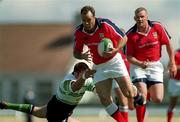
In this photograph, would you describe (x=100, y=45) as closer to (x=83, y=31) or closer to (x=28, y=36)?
(x=83, y=31)

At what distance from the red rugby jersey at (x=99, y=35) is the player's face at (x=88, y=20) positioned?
14 cm

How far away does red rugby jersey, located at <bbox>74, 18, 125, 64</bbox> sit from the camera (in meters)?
16.8

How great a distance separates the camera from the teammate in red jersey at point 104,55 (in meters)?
16.7

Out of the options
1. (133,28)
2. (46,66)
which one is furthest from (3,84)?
(133,28)

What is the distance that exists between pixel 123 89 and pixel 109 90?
39cm

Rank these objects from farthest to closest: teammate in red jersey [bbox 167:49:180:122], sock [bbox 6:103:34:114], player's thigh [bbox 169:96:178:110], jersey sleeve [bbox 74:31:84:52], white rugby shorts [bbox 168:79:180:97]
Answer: white rugby shorts [bbox 168:79:180:97] → teammate in red jersey [bbox 167:49:180:122] → player's thigh [bbox 169:96:178:110] → sock [bbox 6:103:34:114] → jersey sleeve [bbox 74:31:84:52]

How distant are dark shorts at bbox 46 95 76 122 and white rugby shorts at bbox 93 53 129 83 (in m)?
0.75

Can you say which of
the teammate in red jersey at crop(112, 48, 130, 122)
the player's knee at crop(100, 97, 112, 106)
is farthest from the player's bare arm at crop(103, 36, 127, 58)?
the teammate in red jersey at crop(112, 48, 130, 122)

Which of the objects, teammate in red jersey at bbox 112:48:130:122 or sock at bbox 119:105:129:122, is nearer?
sock at bbox 119:105:129:122

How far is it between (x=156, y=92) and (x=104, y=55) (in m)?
2.28

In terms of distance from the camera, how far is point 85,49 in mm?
17344

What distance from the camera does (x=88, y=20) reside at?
16.6 metres

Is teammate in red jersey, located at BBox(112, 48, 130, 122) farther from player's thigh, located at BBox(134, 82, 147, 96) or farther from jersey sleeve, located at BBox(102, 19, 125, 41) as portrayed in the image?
jersey sleeve, located at BBox(102, 19, 125, 41)

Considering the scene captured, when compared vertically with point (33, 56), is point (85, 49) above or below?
above
